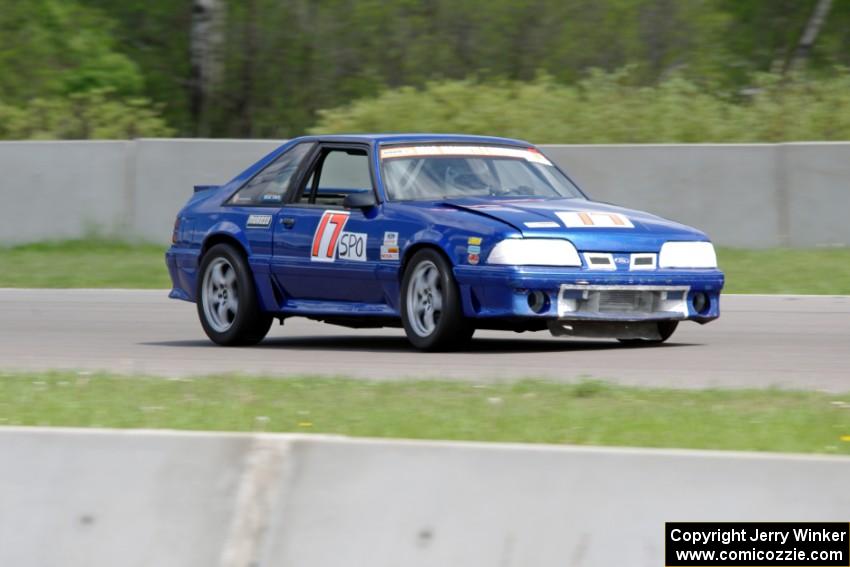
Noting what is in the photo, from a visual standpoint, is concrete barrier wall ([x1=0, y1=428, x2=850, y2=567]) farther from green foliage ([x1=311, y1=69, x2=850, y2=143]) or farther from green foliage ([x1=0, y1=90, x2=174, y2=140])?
green foliage ([x1=0, y1=90, x2=174, y2=140])

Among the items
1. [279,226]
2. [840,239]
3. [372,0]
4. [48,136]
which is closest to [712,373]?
[279,226]

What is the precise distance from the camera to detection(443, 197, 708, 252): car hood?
981 centimetres

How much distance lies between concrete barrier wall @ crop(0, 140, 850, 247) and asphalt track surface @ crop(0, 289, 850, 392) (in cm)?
292

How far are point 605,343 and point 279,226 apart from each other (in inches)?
91.2

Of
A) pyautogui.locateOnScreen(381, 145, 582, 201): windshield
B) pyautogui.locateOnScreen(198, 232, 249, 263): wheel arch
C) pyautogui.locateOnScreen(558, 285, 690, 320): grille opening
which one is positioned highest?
pyautogui.locateOnScreen(381, 145, 582, 201): windshield

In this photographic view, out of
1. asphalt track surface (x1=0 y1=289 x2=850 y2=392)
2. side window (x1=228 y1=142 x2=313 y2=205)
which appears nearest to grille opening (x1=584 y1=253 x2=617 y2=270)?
asphalt track surface (x1=0 y1=289 x2=850 y2=392)

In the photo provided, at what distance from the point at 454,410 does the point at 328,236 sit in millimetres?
3892

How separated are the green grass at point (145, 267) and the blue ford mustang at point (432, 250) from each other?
4567mm

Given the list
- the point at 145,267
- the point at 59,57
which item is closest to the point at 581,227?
the point at 145,267

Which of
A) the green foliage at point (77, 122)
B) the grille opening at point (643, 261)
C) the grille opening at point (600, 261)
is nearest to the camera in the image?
the grille opening at point (600, 261)

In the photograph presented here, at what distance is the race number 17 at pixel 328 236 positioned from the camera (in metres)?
10.7

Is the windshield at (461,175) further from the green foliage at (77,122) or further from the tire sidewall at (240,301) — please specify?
the green foliage at (77,122)

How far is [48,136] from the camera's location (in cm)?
2338

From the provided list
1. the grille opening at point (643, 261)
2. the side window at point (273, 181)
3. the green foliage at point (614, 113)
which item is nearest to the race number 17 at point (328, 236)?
the side window at point (273, 181)
